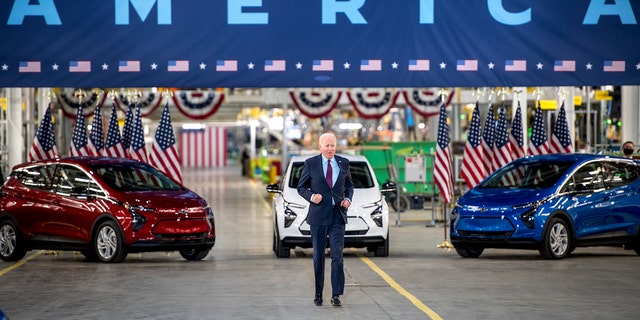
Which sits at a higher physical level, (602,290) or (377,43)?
(377,43)

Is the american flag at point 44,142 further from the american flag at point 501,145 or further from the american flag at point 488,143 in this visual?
the american flag at point 501,145

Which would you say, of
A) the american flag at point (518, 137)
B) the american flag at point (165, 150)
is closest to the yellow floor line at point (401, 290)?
the american flag at point (165, 150)

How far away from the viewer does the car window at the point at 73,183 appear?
722 inches

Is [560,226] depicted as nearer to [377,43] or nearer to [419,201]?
[377,43]

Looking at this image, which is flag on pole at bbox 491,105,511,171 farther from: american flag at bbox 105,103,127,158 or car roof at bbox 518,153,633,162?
american flag at bbox 105,103,127,158

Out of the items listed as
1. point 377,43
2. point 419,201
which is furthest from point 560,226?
point 419,201

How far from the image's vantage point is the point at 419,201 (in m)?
31.7

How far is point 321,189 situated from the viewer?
12.7 metres

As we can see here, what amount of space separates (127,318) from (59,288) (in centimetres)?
303

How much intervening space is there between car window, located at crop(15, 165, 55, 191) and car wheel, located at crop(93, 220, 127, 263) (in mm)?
1404

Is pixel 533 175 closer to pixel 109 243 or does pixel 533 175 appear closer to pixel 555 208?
pixel 555 208

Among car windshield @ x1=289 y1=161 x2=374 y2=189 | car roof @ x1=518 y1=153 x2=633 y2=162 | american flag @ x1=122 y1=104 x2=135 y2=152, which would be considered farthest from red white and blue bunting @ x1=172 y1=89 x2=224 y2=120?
car roof @ x1=518 y1=153 x2=633 y2=162

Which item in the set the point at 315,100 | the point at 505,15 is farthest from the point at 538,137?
the point at 315,100

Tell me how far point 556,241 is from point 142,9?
7027mm
